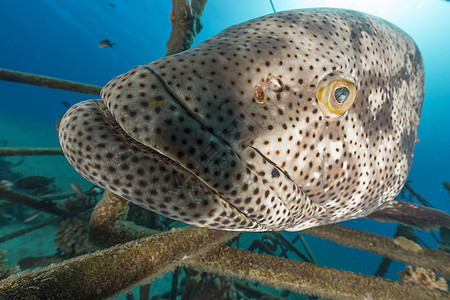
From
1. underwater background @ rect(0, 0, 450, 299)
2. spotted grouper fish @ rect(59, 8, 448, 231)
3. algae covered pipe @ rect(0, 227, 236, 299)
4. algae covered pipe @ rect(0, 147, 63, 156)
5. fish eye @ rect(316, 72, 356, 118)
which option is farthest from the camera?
underwater background @ rect(0, 0, 450, 299)

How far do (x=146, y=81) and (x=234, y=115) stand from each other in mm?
529

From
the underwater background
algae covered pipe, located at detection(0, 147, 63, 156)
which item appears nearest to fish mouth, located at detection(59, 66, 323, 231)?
algae covered pipe, located at detection(0, 147, 63, 156)

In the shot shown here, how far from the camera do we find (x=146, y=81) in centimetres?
119

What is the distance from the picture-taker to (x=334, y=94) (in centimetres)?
153

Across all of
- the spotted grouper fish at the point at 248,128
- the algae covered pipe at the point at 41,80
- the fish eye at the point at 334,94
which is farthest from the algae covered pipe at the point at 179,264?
the algae covered pipe at the point at 41,80

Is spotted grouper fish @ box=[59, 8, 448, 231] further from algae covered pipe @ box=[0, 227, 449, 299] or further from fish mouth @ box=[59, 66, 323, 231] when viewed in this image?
algae covered pipe @ box=[0, 227, 449, 299]

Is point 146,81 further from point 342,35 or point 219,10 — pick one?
point 219,10

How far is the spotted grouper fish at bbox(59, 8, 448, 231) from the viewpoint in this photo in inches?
45.0

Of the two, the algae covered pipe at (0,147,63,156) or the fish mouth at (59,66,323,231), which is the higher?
the fish mouth at (59,66,323,231)

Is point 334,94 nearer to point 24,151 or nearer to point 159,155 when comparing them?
point 159,155

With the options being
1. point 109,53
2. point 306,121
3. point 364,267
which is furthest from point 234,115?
point 109,53

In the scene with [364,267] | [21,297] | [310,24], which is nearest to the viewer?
[21,297]

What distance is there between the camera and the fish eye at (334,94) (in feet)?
4.98

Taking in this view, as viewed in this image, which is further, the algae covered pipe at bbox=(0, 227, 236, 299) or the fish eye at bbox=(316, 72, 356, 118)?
the fish eye at bbox=(316, 72, 356, 118)
